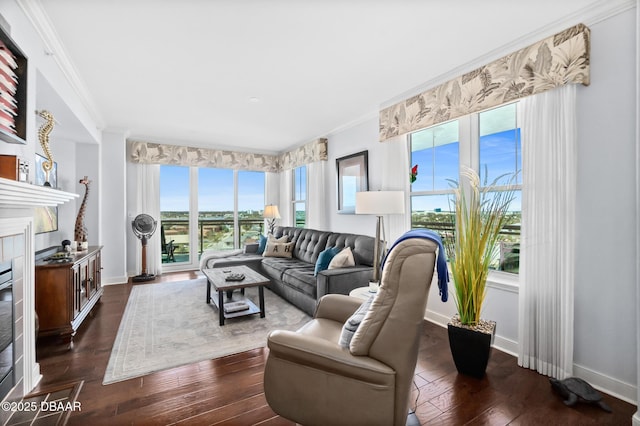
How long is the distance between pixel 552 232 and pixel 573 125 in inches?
30.0

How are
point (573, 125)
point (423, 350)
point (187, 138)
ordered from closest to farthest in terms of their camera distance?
point (573, 125) → point (423, 350) → point (187, 138)

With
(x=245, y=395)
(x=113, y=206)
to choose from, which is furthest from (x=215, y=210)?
(x=245, y=395)

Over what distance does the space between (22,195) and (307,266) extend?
9.80 feet

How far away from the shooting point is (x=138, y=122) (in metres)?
4.54

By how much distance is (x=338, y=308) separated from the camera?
206cm

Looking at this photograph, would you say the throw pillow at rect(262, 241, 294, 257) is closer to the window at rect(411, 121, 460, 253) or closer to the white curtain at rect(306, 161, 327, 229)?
the white curtain at rect(306, 161, 327, 229)

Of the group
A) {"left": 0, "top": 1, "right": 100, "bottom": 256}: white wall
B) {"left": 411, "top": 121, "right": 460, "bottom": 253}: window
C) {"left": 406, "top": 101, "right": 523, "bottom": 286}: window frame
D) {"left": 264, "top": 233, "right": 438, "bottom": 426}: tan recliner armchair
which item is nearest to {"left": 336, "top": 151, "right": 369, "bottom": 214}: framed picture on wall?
{"left": 411, "top": 121, "right": 460, "bottom": 253}: window

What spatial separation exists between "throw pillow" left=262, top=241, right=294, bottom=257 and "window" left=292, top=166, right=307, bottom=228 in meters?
1.05

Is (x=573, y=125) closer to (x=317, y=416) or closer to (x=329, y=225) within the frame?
(x=317, y=416)

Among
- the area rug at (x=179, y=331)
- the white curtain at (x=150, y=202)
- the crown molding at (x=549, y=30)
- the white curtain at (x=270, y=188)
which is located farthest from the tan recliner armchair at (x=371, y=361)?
the white curtain at (x=270, y=188)

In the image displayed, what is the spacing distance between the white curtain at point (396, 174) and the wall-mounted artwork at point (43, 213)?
3835 millimetres

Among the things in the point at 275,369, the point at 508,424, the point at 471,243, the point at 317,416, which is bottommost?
the point at 508,424

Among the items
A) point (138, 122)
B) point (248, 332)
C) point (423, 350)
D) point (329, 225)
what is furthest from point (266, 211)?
point (423, 350)

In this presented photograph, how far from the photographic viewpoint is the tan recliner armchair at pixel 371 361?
1258 millimetres
